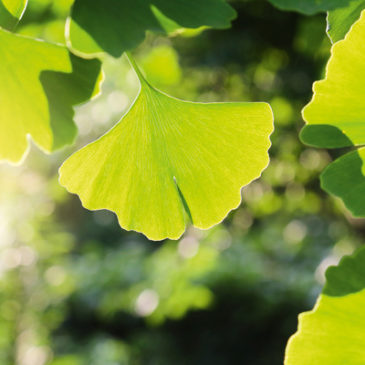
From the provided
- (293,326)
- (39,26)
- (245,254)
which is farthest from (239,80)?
(39,26)

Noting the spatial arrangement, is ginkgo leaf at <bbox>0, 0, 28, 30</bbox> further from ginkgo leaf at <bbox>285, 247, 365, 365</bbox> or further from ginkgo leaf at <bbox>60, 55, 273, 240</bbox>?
ginkgo leaf at <bbox>285, 247, 365, 365</bbox>

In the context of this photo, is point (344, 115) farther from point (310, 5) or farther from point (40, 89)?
point (40, 89)

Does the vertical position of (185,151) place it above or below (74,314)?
above

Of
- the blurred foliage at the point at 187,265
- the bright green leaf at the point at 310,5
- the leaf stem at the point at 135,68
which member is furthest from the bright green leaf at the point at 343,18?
the blurred foliage at the point at 187,265

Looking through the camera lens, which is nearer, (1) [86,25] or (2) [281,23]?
(1) [86,25]

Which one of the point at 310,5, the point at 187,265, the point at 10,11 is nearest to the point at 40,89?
the point at 10,11

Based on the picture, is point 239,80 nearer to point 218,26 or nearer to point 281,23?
point 281,23
